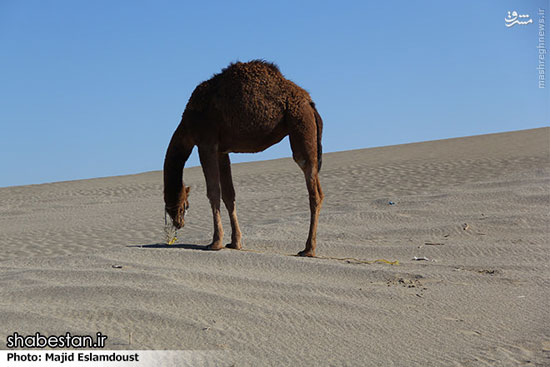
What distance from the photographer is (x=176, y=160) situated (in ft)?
21.9

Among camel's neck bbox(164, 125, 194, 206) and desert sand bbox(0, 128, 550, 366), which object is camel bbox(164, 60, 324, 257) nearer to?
camel's neck bbox(164, 125, 194, 206)

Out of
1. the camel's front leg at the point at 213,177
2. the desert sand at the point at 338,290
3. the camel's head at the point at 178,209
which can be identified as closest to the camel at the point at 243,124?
the camel's front leg at the point at 213,177

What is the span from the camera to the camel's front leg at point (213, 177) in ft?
21.2

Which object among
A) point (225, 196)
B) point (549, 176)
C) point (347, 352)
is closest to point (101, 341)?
point (347, 352)

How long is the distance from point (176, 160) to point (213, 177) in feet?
1.63

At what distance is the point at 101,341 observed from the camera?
385 centimetres

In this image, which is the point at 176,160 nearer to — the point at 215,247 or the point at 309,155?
the point at 215,247

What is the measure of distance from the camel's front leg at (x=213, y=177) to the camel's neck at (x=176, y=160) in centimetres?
29

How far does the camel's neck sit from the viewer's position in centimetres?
668

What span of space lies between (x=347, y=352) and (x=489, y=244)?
14.3 ft

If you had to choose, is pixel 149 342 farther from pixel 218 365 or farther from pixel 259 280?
pixel 259 280

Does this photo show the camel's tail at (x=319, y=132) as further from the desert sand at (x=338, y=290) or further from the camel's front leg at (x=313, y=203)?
the desert sand at (x=338, y=290)

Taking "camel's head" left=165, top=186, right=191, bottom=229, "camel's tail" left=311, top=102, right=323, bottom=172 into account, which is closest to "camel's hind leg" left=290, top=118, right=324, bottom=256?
"camel's tail" left=311, top=102, right=323, bottom=172

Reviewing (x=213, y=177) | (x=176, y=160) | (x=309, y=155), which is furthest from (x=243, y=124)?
(x=176, y=160)
